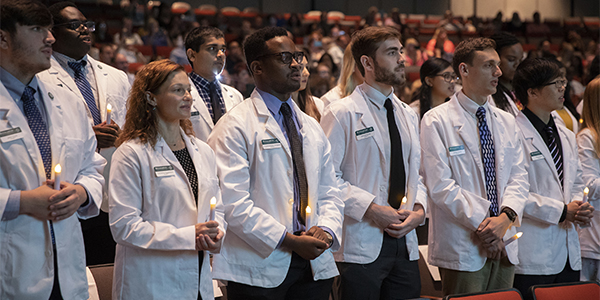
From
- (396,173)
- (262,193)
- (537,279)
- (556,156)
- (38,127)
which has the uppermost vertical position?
(38,127)

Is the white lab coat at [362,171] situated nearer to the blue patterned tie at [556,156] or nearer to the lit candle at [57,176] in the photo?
the blue patterned tie at [556,156]

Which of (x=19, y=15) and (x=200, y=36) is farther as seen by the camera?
(x=200, y=36)

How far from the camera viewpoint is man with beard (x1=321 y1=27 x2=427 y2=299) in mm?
2596

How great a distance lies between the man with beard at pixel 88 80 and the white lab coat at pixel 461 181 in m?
1.66

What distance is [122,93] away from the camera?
2.99m

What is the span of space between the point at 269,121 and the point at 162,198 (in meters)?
0.61

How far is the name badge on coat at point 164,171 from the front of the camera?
6.97ft

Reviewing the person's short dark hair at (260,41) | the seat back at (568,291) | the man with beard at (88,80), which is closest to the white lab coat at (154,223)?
the man with beard at (88,80)

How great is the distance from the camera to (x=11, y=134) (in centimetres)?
187

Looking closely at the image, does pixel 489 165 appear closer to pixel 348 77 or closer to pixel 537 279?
pixel 537 279

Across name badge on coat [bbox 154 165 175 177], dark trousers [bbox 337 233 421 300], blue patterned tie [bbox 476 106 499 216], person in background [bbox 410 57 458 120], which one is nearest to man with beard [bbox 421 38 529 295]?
blue patterned tie [bbox 476 106 499 216]

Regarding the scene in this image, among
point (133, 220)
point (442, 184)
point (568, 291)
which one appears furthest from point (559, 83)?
point (133, 220)

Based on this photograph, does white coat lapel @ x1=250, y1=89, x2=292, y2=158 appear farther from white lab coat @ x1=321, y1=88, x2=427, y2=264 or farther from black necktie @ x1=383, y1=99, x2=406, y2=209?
black necktie @ x1=383, y1=99, x2=406, y2=209

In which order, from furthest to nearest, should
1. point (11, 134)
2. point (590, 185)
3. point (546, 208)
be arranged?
point (590, 185) → point (546, 208) → point (11, 134)
